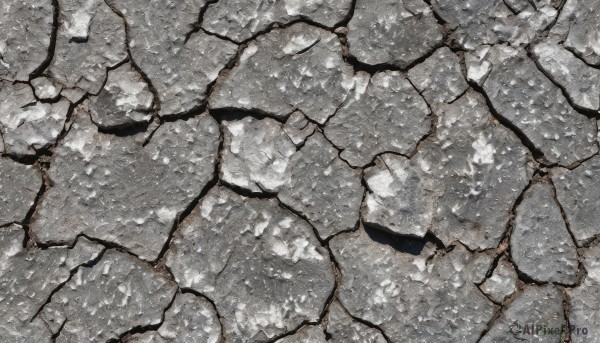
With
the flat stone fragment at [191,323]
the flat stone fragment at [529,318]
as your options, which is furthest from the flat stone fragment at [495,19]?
the flat stone fragment at [191,323]

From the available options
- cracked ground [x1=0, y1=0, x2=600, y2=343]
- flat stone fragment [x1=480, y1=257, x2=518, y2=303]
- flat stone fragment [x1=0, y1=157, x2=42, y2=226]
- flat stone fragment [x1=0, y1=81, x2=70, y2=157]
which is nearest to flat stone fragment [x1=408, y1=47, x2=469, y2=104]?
cracked ground [x1=0, y1=0, x2=600, y2=343]

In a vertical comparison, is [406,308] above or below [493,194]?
below

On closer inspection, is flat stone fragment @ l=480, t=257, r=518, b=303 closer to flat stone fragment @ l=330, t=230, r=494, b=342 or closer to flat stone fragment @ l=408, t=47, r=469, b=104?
flat stone fragment @ l=330, t=230, r=494, b=342

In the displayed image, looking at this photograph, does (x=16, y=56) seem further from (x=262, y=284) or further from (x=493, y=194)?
(x=493, y=194)

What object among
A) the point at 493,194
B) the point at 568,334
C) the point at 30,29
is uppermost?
the point at 30,29

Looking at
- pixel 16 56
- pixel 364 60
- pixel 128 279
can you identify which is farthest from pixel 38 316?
pixel 364 60

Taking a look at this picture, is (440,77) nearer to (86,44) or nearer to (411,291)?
(411,291)

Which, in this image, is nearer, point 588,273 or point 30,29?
point 588,273
